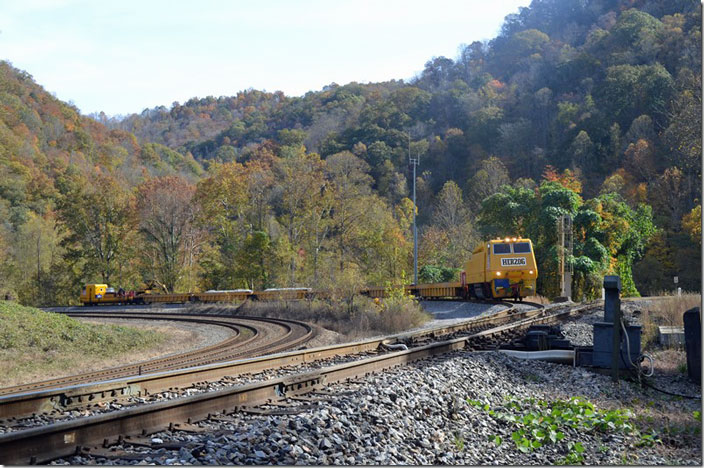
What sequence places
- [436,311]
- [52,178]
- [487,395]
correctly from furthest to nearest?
1. [52,178]
2. [436,311]
3. [487,395]

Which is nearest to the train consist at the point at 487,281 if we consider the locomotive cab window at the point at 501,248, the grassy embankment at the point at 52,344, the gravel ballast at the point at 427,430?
the locomotive cab window at the point at 501,248

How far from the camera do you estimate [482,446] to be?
6191 millimetres

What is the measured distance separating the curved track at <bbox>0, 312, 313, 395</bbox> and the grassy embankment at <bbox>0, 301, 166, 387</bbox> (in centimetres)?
193

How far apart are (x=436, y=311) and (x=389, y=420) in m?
24.5

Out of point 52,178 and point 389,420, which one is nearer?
point 389,420

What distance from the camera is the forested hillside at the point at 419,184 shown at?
152 feet

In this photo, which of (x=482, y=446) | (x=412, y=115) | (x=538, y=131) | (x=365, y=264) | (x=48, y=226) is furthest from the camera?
(x=412, y=115)

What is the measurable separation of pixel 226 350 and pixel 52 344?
5.05 meters

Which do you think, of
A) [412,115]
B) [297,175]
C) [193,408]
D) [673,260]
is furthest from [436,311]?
[412,115]

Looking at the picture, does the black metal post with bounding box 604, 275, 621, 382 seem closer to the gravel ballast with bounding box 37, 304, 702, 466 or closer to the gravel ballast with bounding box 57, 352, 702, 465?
the gravel ballast with bounding box 37, 304, 702, 466

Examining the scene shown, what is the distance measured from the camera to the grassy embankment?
50.3ft

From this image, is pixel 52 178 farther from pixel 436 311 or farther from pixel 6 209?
pixel 436 311

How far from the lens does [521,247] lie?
30250mm

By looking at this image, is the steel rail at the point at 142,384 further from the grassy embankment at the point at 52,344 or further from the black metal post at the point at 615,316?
the grassy embankment at the point at 52,344
